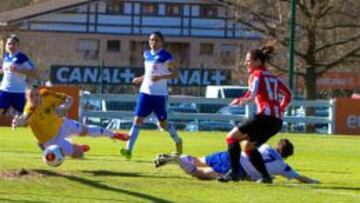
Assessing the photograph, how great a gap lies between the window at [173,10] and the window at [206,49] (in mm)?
3263

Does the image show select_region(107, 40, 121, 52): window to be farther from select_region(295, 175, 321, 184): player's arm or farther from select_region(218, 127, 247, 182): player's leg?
select_region(218, 127, 247, 182): player's leg

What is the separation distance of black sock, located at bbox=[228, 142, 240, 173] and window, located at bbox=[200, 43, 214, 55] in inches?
2592

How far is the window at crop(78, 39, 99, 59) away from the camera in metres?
76.3

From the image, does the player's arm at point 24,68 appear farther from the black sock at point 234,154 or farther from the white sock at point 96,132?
the black sock at point 234,154

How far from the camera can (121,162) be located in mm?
14594

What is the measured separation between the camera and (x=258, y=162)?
1189cm

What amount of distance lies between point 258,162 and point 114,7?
64.6 m

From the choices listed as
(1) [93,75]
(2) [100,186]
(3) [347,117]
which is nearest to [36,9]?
(1) [93,75]

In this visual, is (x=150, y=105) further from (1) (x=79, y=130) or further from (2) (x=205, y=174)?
(2) (x=205, y=174)

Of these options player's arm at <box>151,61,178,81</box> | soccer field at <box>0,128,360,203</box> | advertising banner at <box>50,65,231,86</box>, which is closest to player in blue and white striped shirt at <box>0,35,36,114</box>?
soccer field at <box>0,128,360,203</box>

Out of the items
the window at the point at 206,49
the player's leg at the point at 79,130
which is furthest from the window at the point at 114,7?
the player's leg at the point at 79,130

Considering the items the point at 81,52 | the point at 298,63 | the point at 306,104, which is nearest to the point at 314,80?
the point at 298,63

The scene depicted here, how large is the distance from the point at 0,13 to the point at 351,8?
1520 inches

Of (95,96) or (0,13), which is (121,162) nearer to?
(95,96)
